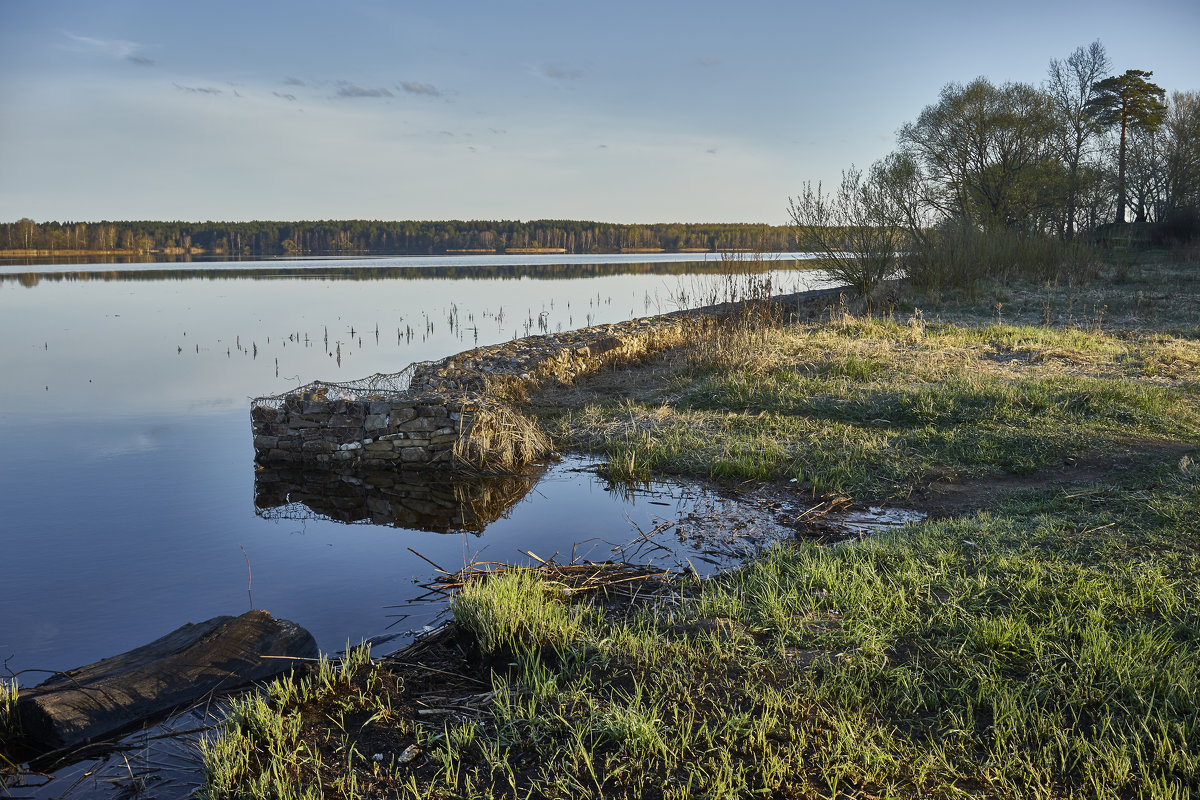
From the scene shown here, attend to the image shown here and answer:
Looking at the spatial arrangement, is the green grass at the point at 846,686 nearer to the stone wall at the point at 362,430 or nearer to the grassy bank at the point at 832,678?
the grassy bank at the point at 832,678

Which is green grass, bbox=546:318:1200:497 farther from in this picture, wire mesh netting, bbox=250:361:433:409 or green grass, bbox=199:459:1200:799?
green grass, bbox=199:459:1200:799

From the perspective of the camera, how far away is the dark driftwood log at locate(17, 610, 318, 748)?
3.79 m

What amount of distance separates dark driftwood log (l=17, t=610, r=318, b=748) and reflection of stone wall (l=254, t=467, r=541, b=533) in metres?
2.82

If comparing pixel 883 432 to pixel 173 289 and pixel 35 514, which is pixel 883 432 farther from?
pixel 173 289

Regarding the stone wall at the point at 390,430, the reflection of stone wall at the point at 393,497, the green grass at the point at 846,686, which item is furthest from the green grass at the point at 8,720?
the stone wall at the point at 390,430

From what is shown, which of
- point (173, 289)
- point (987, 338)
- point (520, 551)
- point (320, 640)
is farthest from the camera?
point (173, 289)

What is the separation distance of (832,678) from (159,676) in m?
3.52

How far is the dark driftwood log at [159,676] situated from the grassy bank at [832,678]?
562 mm

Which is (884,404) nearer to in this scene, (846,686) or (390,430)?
(390,430)

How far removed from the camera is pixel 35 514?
766 cm

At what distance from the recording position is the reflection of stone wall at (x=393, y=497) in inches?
302

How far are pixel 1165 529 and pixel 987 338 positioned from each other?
1003 centimetres

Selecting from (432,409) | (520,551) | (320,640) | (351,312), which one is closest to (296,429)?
(432,409)

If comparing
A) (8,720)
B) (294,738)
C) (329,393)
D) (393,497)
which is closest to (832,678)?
(294,738)
